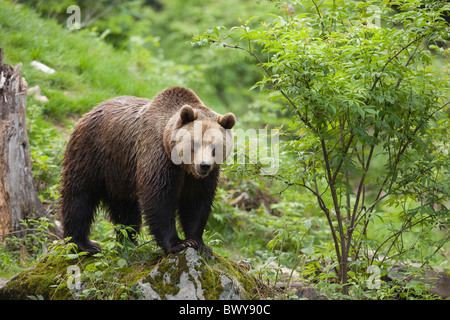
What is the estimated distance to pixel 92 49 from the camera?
37.4 ft

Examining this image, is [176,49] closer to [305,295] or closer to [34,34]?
[34,34]

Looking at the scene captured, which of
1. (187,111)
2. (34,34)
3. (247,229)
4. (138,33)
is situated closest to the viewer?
(187,111)

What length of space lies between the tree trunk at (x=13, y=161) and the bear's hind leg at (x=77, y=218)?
Result: 120 centimetres

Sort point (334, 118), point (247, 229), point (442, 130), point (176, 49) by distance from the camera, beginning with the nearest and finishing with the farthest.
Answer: point (334, 118)
point (442, 130)
point (247, 229)
point (176, 49)

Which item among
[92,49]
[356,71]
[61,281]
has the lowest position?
[61,281]

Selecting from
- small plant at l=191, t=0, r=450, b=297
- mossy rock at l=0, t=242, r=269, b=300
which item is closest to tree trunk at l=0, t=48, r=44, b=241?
mossy rock at l=0, t=242, r=269, b=300

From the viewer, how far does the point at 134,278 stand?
454cm

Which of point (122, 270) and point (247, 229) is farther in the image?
point (247, 229)

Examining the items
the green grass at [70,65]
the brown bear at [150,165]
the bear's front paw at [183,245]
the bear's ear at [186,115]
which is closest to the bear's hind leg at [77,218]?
the brown bear at [150,165]

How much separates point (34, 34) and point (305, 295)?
7.97 meters

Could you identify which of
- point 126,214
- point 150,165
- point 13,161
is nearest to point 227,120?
point 150,165

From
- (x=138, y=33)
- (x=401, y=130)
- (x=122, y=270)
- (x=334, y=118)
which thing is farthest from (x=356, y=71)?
(x=138, y=33)

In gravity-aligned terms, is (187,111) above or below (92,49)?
below

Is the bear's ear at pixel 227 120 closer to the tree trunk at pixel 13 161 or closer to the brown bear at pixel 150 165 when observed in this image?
the brown bear at pixel 150 165
